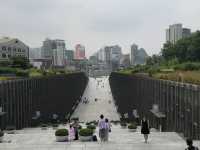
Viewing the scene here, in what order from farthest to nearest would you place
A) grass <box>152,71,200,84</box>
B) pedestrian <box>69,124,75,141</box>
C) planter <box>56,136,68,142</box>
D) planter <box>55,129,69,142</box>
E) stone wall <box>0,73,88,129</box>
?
stone wall <box>0,73,88,129</box>, grass <box>152,71,200,84</box>, pedestrian <box>69,124,75,141</box>, planter <box>56,136,68,142</box>, planter <box>55,129,69,142</box>

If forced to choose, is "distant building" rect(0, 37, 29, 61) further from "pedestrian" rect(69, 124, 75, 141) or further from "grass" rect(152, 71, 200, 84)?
"pedestrian" rect(69, 124, 75, 141)

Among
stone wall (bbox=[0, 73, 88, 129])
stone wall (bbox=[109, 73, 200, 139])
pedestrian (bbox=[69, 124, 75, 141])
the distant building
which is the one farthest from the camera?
the distant building

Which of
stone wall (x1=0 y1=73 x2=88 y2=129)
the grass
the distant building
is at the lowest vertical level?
stone wall (x1=0 y1=73 x2=88 y2=129)

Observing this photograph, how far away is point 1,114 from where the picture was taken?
31.9 m

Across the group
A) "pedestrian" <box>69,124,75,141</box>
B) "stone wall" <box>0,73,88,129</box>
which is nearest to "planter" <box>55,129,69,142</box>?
"pedestrian" <box>69,124,75,141</box>

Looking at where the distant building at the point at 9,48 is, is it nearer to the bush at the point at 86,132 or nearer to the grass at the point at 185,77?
the grass at the point at 185,77

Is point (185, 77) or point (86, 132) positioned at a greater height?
point (185, 77)

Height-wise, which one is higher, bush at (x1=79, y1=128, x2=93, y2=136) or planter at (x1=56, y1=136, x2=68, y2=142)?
bush at (x1=79, y1=128, x2=93, y2=136)

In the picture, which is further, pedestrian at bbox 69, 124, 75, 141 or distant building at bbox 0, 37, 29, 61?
distant building at bbox 0, 37, 29, 61

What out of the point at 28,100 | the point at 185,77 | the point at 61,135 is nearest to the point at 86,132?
the point at 61,135

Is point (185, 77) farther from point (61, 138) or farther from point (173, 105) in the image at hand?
point (61, 138)

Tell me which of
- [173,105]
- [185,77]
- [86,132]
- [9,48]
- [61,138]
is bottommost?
[61,138]

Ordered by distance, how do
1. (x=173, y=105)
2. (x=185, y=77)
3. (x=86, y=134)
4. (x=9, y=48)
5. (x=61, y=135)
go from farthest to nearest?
1. (x=9, y=48)
2. (x=185, y=77)
3. (x=173, y=105)
4. (x=86, y=134)
5. (x=61, y=135)

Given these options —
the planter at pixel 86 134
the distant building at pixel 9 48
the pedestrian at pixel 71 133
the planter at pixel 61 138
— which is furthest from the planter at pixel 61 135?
the distant building at pixel 9 48
